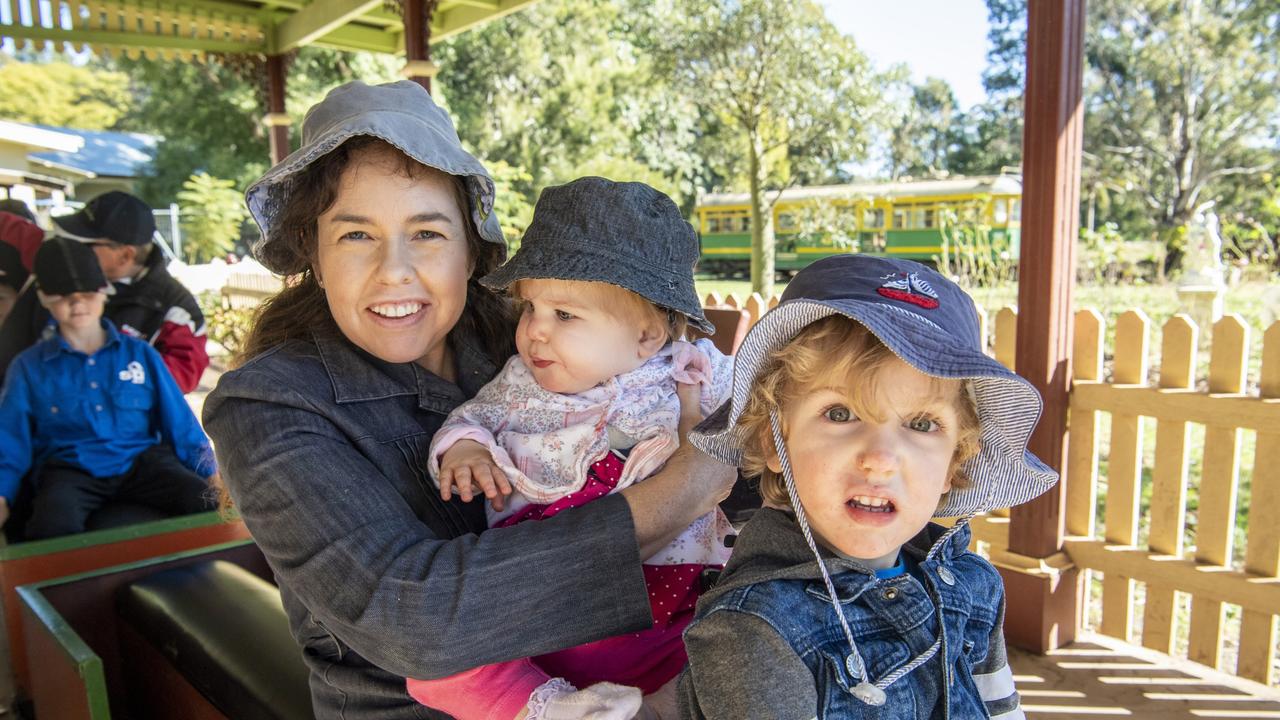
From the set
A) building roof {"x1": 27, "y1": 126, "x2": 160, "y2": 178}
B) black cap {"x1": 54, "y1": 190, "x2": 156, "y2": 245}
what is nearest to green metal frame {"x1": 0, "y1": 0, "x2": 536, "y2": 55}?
black cap {"x1": 54, "y1": 190, "x2": 156, "y2": 245}

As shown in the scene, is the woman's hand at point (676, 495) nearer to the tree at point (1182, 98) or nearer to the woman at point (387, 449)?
the woman at point (387, 449)

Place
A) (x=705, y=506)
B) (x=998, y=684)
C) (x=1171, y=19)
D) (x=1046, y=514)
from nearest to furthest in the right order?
(x=998, y=684), (x=705, y=506), (x=1046, y=514), (x=1171, y=19)

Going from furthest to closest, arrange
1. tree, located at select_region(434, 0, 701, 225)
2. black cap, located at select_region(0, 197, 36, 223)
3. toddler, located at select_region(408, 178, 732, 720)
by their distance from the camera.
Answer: tree, located at select_region(434, 0, 701, 225), black cap, located at select_region(0, 197, 36, 223), toddler, located at select_region(408, 178, 732, 720)

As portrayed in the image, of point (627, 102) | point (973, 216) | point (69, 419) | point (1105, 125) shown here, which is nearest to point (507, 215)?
point (627, 102)

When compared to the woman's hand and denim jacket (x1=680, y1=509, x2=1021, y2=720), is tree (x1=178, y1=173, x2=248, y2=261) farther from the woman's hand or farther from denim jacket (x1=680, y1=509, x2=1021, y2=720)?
denim jacket (x1=680, y1=509, x2=1021, y2=720)

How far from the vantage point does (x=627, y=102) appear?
2230cm

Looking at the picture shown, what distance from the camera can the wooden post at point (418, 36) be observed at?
239 inches

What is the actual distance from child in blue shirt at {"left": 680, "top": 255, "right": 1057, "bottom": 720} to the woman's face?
0.61 m

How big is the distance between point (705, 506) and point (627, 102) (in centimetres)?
2194

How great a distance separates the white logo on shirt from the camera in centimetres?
356

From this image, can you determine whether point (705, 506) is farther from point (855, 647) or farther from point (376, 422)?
point (376, 422)

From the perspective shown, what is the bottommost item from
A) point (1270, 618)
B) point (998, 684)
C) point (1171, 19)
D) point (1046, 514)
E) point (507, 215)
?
point (1270, 618)

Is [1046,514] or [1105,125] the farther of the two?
[1105,125]

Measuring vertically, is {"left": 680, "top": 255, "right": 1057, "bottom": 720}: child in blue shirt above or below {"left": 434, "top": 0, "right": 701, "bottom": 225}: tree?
below
